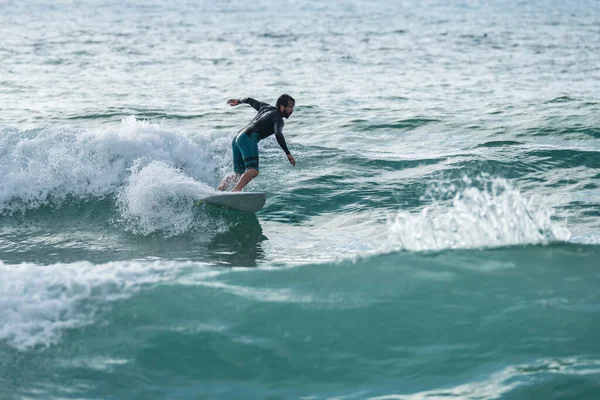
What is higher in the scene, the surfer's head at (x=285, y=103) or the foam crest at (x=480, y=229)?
the surfer's head at (x=285, y=103)

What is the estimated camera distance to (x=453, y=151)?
1421 centimetres

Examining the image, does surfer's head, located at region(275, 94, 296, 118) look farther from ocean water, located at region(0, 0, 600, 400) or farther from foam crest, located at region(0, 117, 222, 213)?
foam crest, located at region(0, 117, 222, 213)

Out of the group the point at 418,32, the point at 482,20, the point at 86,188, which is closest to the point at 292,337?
the point at 86,188

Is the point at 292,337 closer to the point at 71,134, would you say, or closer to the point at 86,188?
the point at 86,188

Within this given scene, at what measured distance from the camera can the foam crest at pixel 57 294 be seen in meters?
6.02

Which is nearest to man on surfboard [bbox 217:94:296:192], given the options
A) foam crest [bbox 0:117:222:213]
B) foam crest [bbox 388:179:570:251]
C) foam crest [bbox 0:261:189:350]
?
foam crest [bbox 0:117:222:213]

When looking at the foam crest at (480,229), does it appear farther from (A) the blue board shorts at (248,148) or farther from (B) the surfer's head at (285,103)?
(A) the blue board shorts at (248,148)

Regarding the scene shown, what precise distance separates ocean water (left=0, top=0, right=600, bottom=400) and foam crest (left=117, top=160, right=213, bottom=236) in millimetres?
37

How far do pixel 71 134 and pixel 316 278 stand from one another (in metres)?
7.93

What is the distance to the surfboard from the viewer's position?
10164 mm

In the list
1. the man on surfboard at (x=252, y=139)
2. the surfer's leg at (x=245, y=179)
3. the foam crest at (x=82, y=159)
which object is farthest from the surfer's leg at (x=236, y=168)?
the foam crest at (x=82, y=159)

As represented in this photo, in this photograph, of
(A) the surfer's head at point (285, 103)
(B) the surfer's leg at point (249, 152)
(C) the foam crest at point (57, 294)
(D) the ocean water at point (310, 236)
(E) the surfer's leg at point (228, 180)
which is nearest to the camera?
(D) the ocean water at point (310, 236)

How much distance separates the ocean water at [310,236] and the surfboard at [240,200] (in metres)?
0.19

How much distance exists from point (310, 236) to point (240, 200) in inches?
44.1
